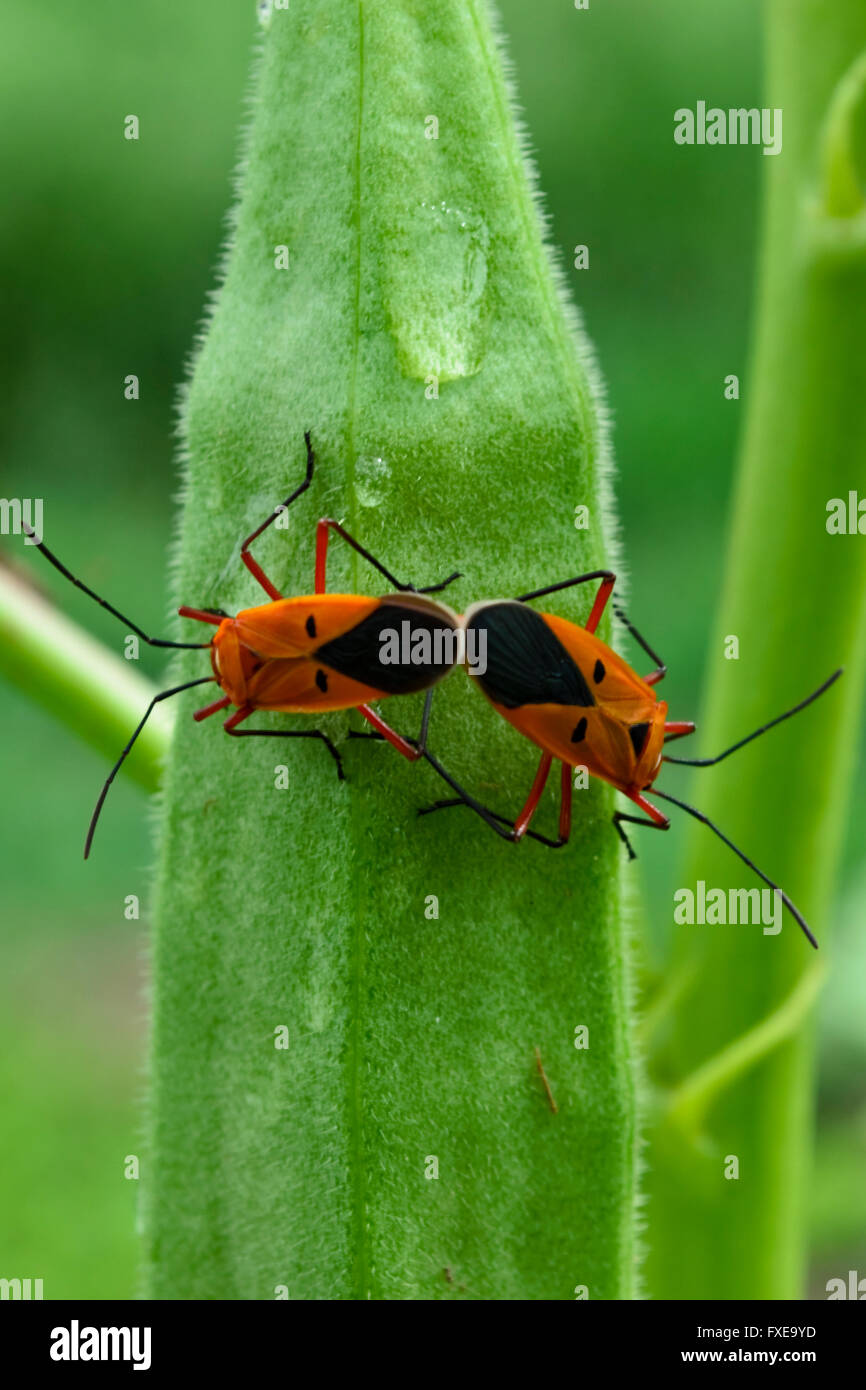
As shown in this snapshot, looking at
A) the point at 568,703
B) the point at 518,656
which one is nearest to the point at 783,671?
the point at 568,703

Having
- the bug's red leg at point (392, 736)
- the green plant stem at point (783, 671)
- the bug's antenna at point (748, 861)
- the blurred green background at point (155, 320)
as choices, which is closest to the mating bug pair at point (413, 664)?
the bug's red leg at point (392, 736)

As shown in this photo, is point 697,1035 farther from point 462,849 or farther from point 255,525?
point 255,525

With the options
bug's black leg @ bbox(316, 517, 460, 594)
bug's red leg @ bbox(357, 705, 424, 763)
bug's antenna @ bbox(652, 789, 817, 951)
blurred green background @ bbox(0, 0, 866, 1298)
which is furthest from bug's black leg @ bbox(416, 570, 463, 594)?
blurred green background @ bbox(0, 0, 866, 1298)

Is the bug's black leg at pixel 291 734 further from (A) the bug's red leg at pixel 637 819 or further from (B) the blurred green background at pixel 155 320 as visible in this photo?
(B) the blurred green background at pixel 155 320

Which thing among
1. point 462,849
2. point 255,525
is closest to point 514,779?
point 462,849

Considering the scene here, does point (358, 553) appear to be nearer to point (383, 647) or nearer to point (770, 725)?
point (383, 647)

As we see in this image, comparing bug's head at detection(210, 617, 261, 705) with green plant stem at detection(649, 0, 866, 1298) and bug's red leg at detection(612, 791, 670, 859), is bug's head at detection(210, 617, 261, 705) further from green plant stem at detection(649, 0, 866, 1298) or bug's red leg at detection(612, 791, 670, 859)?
green plant stem at detection(649, 0, 866, 1298)
